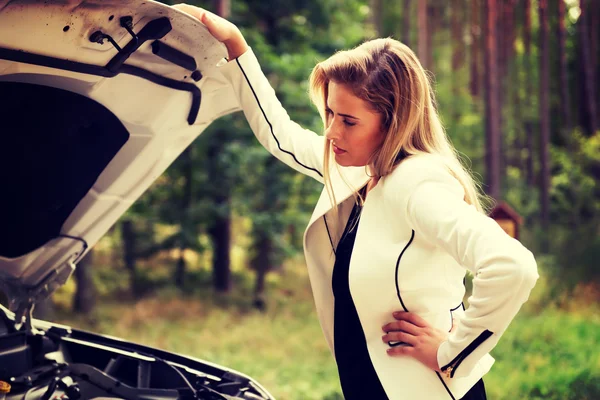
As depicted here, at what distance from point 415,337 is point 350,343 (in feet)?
0.96

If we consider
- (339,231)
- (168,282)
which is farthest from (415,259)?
(168,282)

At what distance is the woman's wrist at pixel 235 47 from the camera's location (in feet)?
7.68

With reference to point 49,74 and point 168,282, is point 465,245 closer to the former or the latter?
point 49,74

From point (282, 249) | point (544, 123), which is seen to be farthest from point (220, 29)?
point (544, 123)

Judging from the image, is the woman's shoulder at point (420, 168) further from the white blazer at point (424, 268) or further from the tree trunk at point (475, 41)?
the tree trunk at point (475, 41)

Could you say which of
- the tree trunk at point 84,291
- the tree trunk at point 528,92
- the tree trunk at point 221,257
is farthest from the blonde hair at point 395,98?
the tree trunk at point 528,92

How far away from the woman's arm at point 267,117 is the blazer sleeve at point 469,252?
0.65m

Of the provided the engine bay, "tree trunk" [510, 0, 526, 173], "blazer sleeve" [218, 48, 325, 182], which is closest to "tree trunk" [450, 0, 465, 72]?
"tree trunk" [510, 0, 526, 173]

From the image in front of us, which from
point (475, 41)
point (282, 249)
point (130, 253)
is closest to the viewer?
point (282, 249)

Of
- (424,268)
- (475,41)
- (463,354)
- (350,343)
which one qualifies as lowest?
(350,343)

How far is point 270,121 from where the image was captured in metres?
2.50

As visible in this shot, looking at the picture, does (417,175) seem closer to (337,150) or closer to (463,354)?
(337,150)

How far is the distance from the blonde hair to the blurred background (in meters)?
4.34

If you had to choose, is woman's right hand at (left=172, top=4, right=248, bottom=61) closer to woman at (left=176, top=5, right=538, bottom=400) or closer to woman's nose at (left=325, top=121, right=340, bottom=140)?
woman at (left=176, top=5, right=538, bottom=400)
